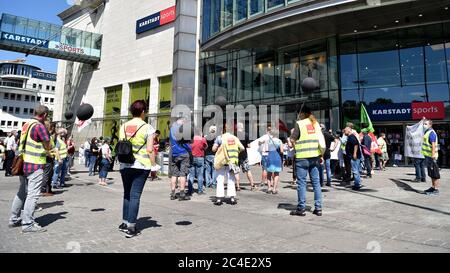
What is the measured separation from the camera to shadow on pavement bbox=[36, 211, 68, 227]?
4.98 m

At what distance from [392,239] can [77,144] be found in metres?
39.2

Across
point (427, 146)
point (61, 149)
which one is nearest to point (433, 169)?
point (427, 146)

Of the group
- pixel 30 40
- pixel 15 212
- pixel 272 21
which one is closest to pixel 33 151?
pixel 15 212

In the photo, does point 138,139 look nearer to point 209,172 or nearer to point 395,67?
point 209,172

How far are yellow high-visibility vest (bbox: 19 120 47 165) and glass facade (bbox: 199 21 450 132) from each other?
14108 mm

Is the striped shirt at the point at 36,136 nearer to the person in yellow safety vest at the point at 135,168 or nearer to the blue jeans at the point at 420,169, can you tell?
the person in yellow safety vest at the point at 135,168

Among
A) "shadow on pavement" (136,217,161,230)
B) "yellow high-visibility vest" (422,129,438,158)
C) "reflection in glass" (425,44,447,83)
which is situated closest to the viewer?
"shadow on pavement" (136,217,161,230)

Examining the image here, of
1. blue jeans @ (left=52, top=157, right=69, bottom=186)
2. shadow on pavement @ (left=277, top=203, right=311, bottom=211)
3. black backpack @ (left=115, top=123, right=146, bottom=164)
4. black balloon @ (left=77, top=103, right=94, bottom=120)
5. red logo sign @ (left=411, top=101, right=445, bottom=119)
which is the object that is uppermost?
red logo sign @ (left=411, top=101, right=445, bottom=119)

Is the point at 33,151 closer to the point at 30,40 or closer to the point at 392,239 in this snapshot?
the point at 392,239

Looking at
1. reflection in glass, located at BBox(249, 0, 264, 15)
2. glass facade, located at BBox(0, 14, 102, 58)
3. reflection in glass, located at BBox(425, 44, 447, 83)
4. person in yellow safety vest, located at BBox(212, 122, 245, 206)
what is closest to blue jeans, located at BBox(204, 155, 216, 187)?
person in yellow safety vest, located at BBox(212, 122, 245, 206)

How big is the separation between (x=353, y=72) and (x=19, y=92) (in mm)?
97839

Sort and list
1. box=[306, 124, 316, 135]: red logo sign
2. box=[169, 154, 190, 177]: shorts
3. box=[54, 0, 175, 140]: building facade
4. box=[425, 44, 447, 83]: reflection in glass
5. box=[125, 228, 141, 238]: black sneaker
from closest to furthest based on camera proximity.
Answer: box=[125, 228, 141, 238]: black sneaker
box=[306, 124, 316, 135]: red logo sign
box=[169, 154, 190, 177]: shorts
box=[425, 44, 447, 83]: reflection in glass
box=[54, 0, 175, 140]: building facade

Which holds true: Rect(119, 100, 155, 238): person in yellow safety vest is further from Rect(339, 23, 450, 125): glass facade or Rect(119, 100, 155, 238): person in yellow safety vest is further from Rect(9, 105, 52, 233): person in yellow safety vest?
Rect(339, 23, 450, 125): glass facade
